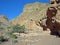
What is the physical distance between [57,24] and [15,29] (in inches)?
502

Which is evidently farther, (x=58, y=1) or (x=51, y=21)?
(x=51, y=21)

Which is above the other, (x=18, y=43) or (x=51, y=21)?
(x=51, y=21)

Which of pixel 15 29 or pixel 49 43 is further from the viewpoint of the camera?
pixel 15 29

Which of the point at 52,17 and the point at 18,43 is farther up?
the point at 52,17

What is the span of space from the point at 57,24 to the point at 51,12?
1.34 meters

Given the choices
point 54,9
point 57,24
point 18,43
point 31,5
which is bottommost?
point 18,43

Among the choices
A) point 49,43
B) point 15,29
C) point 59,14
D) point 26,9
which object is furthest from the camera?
point 26,9

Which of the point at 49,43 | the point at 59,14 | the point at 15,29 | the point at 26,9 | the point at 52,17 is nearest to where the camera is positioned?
the point at 49,43

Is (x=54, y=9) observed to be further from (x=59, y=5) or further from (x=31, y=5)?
(x=31, y=5)

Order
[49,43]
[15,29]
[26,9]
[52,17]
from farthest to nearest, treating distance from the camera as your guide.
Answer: [26,9], [15,29], [52,17], [49,43]

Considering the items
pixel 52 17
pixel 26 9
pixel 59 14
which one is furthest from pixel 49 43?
pixel 26 9

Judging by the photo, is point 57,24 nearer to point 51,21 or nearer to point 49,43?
point 51,21

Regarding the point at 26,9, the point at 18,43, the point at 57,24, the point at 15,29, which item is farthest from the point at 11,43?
the point at 26,9

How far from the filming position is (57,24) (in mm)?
17047
